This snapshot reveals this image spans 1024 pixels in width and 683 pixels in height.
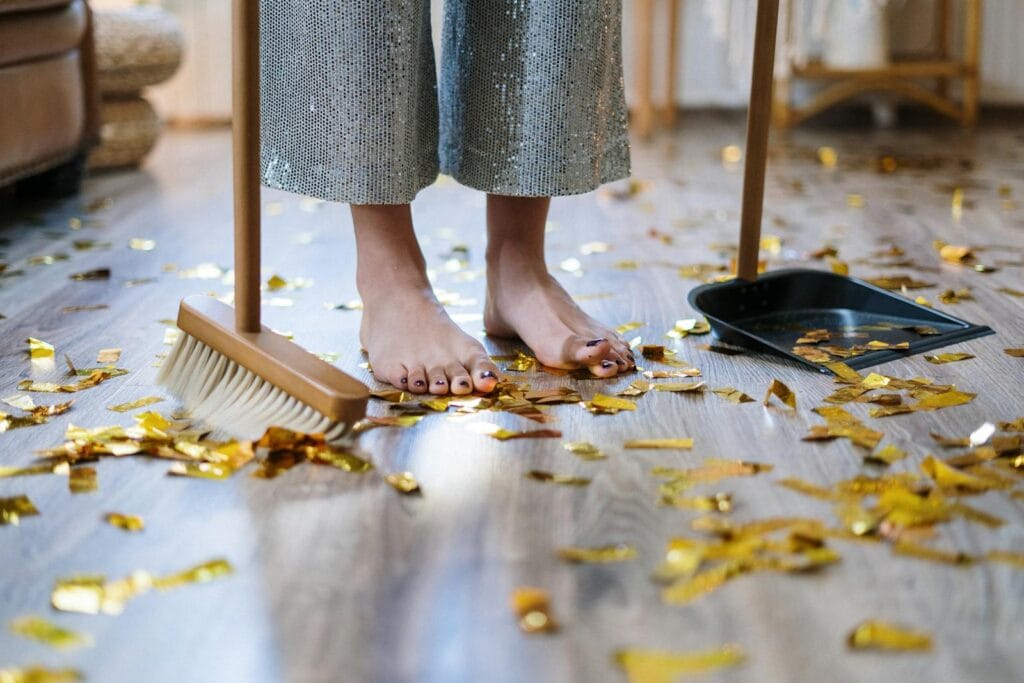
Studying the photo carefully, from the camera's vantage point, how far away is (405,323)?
101 centimetres

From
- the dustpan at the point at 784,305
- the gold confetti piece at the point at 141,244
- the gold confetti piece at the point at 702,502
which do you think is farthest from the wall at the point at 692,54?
the gold confetti piece at the point at 702,502

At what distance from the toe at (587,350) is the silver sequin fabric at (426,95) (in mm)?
137

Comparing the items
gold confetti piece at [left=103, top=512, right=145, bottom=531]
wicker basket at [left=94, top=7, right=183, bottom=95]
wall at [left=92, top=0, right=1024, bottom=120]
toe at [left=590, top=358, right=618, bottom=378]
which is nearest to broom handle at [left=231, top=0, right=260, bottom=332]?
gold confetti piece at [left=103, top=512, right=145, bottom=531]

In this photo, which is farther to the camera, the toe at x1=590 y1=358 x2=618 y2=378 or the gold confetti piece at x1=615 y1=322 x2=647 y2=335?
the gold confetti piece at x1=615 y1=322 x2=647 y2=335

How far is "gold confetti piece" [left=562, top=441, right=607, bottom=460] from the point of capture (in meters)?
0.83

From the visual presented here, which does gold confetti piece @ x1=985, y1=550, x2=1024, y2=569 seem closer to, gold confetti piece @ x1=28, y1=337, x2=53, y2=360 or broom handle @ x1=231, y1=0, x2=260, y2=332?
broom handle @ x1=231, y1=0, x2=260, y2=332

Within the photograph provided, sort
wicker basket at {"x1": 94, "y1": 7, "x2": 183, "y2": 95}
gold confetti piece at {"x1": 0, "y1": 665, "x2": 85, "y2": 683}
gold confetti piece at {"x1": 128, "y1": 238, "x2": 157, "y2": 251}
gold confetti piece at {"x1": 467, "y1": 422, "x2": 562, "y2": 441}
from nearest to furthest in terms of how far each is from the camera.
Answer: gold confetti piece at {"x1": 0, "y1": 665, "x2": 85, "y2": 683} < gold confetti piece at {"x1": 467, "y1": 422, "x2": 562, "y2": 441} < gold confetti piece at {"x1": 128, "y1": 238, "x2": 157, "y2": 251} < wicker basket at {"x1": 94, "y1": 7, "x2": 183, "y2": 95}

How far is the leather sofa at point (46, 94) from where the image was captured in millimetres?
1676

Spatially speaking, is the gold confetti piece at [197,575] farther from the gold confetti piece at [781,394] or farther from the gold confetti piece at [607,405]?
the gold confetti piece at [781,394]

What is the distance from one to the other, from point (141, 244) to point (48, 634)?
1182 millimetres

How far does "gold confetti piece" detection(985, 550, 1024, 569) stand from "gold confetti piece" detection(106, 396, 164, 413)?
66 cm

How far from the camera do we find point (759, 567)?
2.15 ft

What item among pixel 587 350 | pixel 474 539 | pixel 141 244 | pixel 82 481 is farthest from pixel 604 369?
pixel 141 244

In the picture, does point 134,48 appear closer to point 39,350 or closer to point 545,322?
point 39,350
